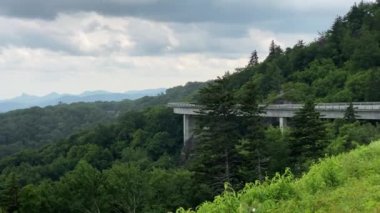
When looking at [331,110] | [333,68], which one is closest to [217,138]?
[331,110]

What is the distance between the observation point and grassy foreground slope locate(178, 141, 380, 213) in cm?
893

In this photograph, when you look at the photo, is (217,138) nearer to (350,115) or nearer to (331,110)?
(350,115)

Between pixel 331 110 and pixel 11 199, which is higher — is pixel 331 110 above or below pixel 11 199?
above

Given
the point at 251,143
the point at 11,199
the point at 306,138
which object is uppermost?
the point at 306,138

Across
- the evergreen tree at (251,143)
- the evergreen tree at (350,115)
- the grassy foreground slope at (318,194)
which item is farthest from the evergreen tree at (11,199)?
the evergreen tree at (350,115)

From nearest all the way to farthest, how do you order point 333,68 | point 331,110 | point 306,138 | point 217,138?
point 306,138 → point 217,138 → point 331,110 → point 333,68

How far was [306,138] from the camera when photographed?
37.9m

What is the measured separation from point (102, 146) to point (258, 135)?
78795 millimetres

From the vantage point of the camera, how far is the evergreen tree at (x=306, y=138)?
37500mm

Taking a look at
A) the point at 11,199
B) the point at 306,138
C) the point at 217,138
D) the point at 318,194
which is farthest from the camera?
the point at 11,199

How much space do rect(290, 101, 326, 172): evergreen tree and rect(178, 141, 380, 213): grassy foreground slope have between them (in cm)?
2577

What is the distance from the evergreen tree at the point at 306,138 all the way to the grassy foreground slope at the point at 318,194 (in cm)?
2577

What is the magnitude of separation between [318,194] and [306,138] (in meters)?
28.4

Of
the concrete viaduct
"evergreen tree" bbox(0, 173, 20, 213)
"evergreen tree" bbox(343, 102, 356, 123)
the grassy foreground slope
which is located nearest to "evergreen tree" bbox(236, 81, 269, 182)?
the concrete viaduct
